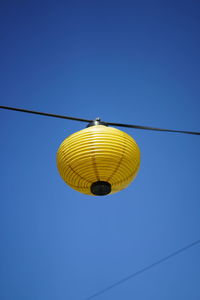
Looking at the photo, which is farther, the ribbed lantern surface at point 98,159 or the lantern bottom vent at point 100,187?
the lantern bottom vent at point 100,187

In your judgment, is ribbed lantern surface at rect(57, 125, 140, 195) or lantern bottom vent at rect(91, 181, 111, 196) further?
lantern bottom vent at rect(91, 181, 111, 196)

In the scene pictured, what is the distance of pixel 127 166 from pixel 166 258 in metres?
3.73

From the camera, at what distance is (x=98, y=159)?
1884 mm

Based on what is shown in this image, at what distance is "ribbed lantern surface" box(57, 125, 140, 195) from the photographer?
1.89 meters

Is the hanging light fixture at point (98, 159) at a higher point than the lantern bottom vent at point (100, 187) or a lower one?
higher

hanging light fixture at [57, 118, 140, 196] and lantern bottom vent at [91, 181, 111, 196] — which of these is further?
lantern bottom vent at [91, 181, 111, 196]

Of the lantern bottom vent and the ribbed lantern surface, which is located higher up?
the ribbed lantern surface

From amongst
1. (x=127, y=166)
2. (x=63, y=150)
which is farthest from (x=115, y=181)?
(x=63, y=150)

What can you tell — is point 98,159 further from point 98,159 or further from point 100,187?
point 100,187

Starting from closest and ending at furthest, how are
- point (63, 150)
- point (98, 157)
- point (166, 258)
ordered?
1. point (98, 157)
2. point (63, 150)
3. point (166, 258)

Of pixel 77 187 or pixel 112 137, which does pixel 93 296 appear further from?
pixel 112 137

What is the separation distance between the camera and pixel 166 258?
515cm

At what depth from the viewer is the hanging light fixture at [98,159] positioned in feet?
6.22

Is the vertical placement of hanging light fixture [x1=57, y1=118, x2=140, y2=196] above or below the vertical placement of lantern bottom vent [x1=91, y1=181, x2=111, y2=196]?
above
